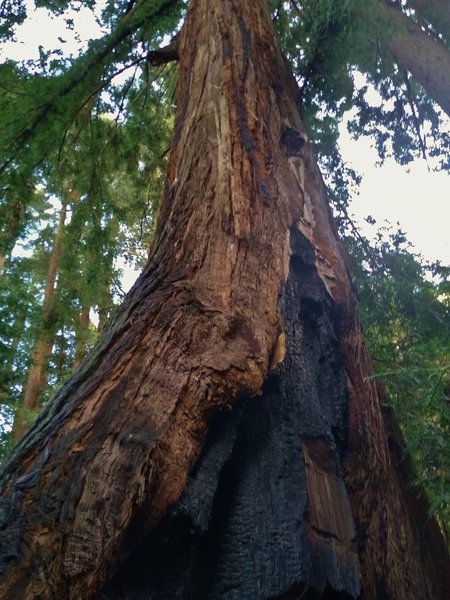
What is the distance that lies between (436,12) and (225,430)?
626 centimetres

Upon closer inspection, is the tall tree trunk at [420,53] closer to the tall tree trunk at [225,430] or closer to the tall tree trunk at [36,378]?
the tall tree trunk at [225,430]

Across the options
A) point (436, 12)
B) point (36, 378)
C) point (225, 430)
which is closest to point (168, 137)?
point (436, 12)

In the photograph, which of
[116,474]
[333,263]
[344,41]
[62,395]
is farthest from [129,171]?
[116,474]

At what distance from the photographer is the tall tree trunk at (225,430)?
2.03 meters

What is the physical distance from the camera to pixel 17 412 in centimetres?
996

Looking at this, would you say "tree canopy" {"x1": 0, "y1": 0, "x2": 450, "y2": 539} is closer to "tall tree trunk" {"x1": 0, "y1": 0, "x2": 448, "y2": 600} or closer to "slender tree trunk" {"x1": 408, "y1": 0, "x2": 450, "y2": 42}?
"slender tree trunk" {"x1": 408, "y1": 0, "x2": 450, "y2": 42}

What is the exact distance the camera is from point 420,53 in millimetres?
6090

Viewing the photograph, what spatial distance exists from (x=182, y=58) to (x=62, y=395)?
346cm

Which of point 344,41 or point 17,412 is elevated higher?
point 344,41

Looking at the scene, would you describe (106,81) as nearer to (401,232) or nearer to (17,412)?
(401,232)

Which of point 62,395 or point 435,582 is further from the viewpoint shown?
point 435,582

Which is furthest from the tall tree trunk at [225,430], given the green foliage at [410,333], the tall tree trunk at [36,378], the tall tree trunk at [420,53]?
the tall tree trunk at [36,378]

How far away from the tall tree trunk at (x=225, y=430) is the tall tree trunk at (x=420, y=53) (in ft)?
8.67

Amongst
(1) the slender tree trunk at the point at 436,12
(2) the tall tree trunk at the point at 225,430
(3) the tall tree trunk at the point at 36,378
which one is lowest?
(2) the tall tree trunk at the point at 225,430
